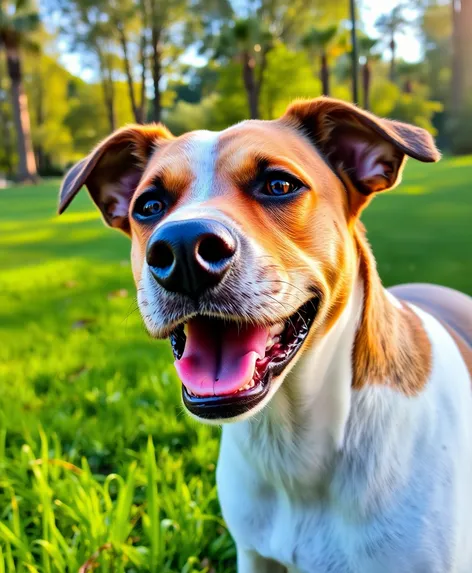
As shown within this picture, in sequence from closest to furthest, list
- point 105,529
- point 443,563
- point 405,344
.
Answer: point 443,563 → point 405,344 → point 105,529

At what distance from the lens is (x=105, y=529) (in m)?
2.37

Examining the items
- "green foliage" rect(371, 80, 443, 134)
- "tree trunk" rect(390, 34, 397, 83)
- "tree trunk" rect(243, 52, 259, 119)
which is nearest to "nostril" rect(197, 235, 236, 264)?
"tree trunk" rect(243, 52, 259, 119)

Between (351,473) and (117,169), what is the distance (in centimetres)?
173

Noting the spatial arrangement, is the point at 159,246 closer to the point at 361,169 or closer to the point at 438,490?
the point at 361,169

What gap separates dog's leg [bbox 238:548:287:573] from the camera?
2143 mm

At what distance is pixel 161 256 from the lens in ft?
5.10

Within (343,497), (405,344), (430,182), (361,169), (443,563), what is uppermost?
(361,169)

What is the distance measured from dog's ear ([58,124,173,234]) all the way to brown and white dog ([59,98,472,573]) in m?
0.38

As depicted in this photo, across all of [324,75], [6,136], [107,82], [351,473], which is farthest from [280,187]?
[6,136]

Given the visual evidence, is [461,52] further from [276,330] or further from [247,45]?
[276,330]

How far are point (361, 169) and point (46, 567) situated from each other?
2.01 metres

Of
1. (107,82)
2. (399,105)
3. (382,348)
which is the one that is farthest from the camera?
(399,105)

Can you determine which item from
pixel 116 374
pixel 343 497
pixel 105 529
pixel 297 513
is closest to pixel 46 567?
pixel 105 529

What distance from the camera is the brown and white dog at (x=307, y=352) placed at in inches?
65.1
